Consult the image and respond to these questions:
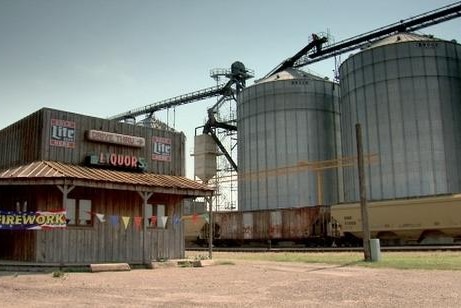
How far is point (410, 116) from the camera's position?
45594mm

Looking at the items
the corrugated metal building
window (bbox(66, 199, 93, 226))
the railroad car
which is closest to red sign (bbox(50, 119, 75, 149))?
the corrugated metal building

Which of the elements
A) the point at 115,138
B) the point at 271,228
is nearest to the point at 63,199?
the point at 115,138

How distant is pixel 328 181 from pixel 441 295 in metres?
44.6

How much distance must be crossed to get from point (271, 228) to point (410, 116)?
1594 centimetres

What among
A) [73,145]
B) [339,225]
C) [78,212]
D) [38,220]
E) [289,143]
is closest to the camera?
[38,220]

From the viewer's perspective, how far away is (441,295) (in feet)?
40.2

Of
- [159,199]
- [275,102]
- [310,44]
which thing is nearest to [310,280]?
[159,199]

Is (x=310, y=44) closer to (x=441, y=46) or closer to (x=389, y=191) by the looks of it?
(x=441, y=46)

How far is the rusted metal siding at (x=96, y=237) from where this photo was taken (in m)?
20.9

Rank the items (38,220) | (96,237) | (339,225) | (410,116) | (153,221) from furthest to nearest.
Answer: (410,116) < (339,225) < (153,221) < (96,237) < (38,220)

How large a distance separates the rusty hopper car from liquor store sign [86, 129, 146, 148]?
548 inches

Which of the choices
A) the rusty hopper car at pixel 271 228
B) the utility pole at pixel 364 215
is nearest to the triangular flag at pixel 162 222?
the utility pole at pixel 364 215

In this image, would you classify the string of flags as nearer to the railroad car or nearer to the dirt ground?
the railroad car

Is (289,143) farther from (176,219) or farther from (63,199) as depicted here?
(63,199)
